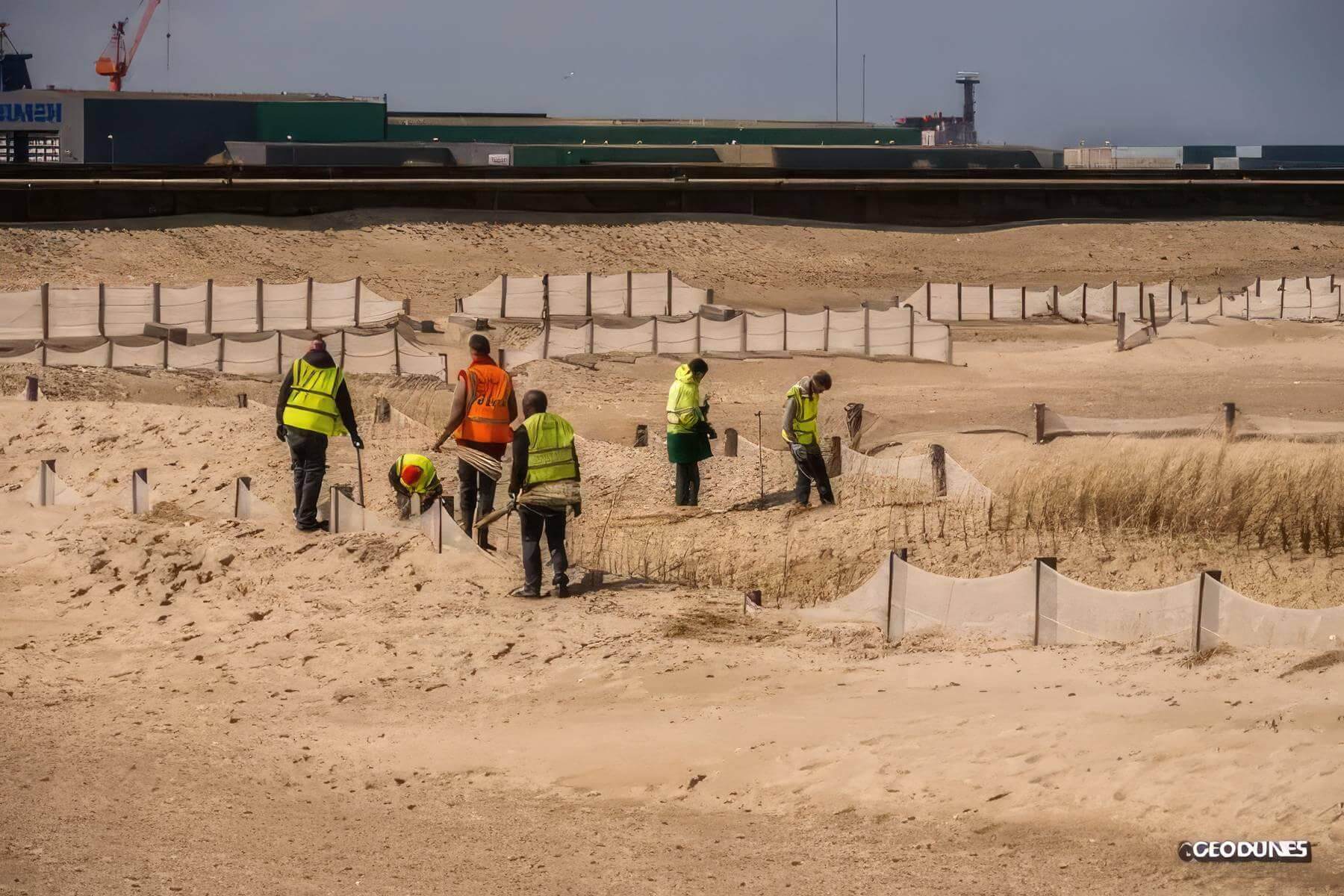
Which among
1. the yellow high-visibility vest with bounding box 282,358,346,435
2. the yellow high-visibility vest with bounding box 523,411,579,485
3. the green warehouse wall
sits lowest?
the yellow high-visibility vest with bounding box 523,411,579,485

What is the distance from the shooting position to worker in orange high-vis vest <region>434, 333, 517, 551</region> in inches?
450

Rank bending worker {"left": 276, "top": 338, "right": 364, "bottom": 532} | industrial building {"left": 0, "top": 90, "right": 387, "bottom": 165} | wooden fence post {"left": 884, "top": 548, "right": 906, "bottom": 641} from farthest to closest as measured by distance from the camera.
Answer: industrial building {"left": 0, "top": 90, "right": 387, "bottom": 165}, bending worker {"left": 276, "top": 338, "right": 364, "bottom": 532}, wooden fence post {"left": 884, "top": 548, "right": 906, "bottom": 641}

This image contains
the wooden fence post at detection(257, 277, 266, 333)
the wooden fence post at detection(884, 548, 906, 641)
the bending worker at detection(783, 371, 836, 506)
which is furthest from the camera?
the wooden fence post at detection(257, 277, 266, 333)

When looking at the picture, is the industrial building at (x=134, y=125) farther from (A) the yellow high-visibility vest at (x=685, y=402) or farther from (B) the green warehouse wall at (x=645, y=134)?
(A) the yellow high-visibility vest at (x=685, y=402)

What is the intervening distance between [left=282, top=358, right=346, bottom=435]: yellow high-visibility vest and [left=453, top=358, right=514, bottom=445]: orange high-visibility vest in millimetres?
1009

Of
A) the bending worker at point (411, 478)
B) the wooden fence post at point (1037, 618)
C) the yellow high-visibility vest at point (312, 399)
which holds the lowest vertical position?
the wooden fence post at point (1037, 618)

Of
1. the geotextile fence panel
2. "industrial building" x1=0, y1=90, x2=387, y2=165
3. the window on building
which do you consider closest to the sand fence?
the geotextile fence panel

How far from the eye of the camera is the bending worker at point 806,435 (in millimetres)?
13297

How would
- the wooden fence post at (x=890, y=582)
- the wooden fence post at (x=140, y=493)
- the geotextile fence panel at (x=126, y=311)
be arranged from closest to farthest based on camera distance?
the wooden fence post at (x=890, y=582) < the wooden fence post at (x=140, y=493) < the geotextile fence panel at (x=126, y=311)

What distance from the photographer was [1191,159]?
104688 millimetres

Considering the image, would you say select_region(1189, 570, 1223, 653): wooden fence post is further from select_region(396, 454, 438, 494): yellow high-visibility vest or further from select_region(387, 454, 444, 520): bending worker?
select_region(396, 454, 438, 494): yellow high-visibility vest

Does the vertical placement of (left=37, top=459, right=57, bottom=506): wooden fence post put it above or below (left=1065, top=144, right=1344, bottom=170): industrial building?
below

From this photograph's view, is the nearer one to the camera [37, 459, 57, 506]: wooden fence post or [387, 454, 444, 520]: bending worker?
[387, 454, 444, 520]: bending worker

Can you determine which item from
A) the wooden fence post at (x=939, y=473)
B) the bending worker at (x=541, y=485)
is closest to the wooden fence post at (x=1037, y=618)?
the bending worker at (x=541, y=485)
